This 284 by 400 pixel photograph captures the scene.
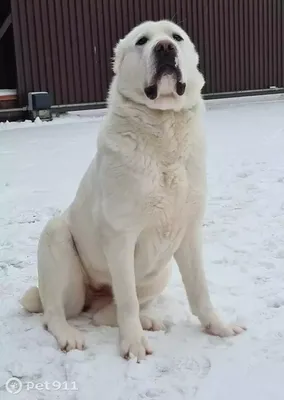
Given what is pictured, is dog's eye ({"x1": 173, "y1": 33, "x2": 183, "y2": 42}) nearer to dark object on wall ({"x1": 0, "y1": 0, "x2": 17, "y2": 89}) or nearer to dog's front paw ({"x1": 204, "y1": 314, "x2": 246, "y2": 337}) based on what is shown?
dog's front paw ({"x1": 204, "y1": 314, "x2": 246, "y2": 337})

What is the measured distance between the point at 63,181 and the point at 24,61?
19.5ft

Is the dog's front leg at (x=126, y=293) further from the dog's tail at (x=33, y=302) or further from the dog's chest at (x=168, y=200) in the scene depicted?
the dog's tail at (x=33, y=302)

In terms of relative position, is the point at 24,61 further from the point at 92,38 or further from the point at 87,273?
the point at 87,273

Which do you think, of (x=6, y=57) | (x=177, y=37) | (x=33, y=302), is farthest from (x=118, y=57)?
(x=6, y=57)

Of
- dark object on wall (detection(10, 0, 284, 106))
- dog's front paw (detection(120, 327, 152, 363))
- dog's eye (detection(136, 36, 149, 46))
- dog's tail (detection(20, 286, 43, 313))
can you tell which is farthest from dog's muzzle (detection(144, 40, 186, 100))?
dark object on wall (detection(10, 0, 284, 106))

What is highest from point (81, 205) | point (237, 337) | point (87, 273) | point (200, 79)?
point (200, 79)

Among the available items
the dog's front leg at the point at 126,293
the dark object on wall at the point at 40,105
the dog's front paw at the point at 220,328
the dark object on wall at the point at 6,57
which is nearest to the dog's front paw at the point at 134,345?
the dog's front leg at the point at 126,293

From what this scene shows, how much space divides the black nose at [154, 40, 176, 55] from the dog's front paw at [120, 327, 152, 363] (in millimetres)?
1262

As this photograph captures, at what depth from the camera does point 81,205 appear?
304 centimetres

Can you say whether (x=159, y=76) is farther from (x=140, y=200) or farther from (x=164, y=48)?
(x=140, y=200)

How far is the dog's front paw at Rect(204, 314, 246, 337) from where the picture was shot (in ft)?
9.61

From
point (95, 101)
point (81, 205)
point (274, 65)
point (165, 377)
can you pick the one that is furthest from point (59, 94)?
point (165, 377)

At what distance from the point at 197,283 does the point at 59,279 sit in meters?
0.68

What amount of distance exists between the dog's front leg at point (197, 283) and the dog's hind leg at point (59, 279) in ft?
1.73
